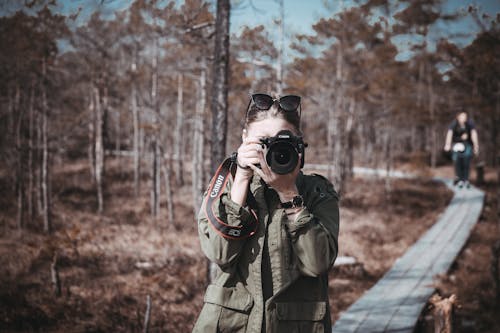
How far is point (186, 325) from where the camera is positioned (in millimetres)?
6168

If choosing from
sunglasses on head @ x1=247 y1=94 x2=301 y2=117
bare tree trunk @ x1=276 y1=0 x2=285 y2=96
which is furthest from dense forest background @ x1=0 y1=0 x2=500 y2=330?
sunglasses on head @ x1=247 y1=94 x2=301 y2=117

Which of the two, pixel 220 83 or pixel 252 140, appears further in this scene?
pixel 220 83

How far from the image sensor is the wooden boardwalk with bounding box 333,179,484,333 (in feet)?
15.8

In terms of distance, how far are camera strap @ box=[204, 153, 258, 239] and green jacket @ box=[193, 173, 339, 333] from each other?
0.07 ft

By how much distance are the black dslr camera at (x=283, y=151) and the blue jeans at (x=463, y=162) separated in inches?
182

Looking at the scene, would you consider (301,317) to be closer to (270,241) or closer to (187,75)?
(270,241)

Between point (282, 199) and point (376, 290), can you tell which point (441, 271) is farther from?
point (282, 199)

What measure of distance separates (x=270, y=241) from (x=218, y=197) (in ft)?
0.90

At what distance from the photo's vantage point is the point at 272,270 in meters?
1.35

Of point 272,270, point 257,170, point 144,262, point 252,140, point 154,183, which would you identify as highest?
point 252,140

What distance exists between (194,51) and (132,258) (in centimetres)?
810

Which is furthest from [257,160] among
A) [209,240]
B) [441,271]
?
[441,271]

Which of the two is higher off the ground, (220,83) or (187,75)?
(187,75)

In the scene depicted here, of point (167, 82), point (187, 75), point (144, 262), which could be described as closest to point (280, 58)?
point (187, 75)
